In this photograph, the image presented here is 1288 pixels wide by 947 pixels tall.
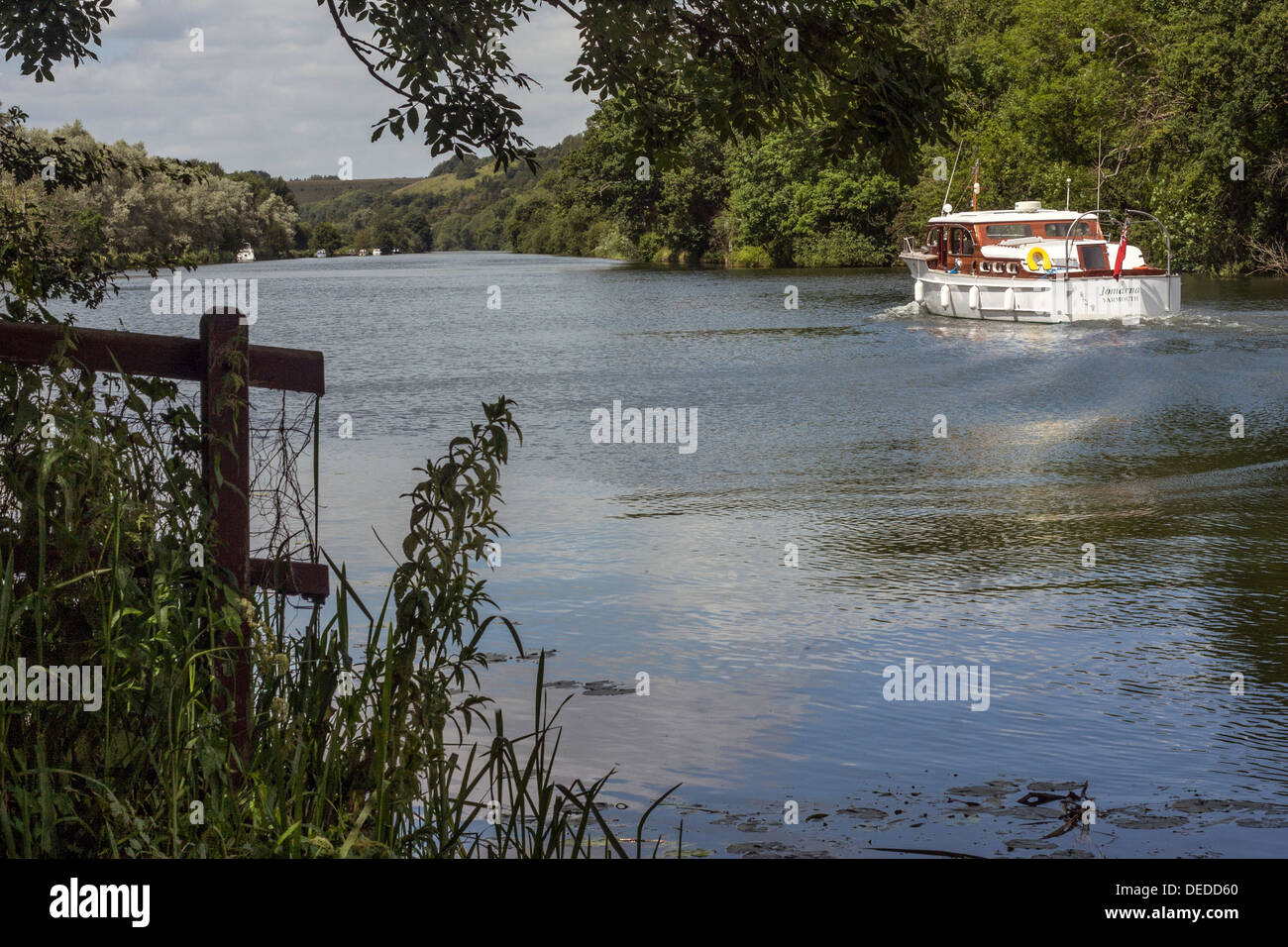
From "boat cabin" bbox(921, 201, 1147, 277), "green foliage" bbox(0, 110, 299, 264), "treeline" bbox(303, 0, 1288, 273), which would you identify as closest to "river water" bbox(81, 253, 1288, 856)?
"green foliage" bbox(0, 110, 299, 264)

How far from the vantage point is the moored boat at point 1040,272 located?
3216cm

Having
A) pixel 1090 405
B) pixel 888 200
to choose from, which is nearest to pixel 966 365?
pixel 1090 405

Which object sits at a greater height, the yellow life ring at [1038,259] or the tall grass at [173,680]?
the yellow life ring at [1038,259]

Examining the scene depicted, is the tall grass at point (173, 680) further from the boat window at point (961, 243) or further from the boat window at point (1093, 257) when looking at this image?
the boat window at point (961, 243)

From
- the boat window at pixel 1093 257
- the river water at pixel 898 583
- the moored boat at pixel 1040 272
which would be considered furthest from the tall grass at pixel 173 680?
the boat window at pixel 1093 257

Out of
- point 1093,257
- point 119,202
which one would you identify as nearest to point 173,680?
point 1093,257

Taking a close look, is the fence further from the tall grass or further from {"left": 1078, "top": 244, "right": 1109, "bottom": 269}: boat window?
{"left": 1078, "top": 244, "right": 1109, "bottom": 269}: boat window

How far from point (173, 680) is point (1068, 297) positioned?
31054 millimetres

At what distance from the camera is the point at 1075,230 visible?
34.3 meters

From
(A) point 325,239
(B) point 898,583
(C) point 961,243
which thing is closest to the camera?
(B) point 898,583

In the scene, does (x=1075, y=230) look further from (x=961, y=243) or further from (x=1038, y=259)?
(x=961, y=243)

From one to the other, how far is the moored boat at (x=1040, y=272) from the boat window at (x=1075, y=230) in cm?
2

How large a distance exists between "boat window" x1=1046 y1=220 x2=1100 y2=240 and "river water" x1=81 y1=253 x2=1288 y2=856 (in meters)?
8.47
